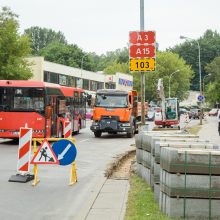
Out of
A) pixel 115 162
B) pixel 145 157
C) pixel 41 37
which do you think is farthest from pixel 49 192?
pixel 41 37

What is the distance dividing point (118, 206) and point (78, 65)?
103 metres

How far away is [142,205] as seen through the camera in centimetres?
948

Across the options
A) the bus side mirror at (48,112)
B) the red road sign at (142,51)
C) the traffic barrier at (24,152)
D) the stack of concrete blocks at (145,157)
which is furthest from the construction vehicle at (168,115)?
the traffic barrier at (24,152)

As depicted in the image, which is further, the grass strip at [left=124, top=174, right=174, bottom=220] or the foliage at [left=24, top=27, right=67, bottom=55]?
the foliage at [left=24, top=27, right=67, bottom=55]

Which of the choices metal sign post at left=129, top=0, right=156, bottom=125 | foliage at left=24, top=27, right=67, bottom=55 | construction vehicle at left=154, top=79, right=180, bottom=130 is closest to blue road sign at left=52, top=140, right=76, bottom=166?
metal sign post at left=129, top=0, right=156, bottom=125

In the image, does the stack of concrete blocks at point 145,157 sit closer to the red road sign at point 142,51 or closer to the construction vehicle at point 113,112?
the red road sign at point 142,51

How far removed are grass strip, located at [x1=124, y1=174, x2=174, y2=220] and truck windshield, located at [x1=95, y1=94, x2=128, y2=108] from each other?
61.8ft

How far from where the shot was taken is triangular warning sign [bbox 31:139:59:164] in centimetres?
1218

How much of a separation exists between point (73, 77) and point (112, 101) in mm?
60889

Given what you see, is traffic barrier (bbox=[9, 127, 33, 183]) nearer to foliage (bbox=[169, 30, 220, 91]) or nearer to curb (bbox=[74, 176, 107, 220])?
curb (bbox=[74, 176, 107, 220])

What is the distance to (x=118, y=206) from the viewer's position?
9656mm

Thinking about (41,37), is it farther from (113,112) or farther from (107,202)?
(107,202)

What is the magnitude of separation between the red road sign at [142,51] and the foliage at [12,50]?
2920 centimetres

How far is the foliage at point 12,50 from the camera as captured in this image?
159 feet
